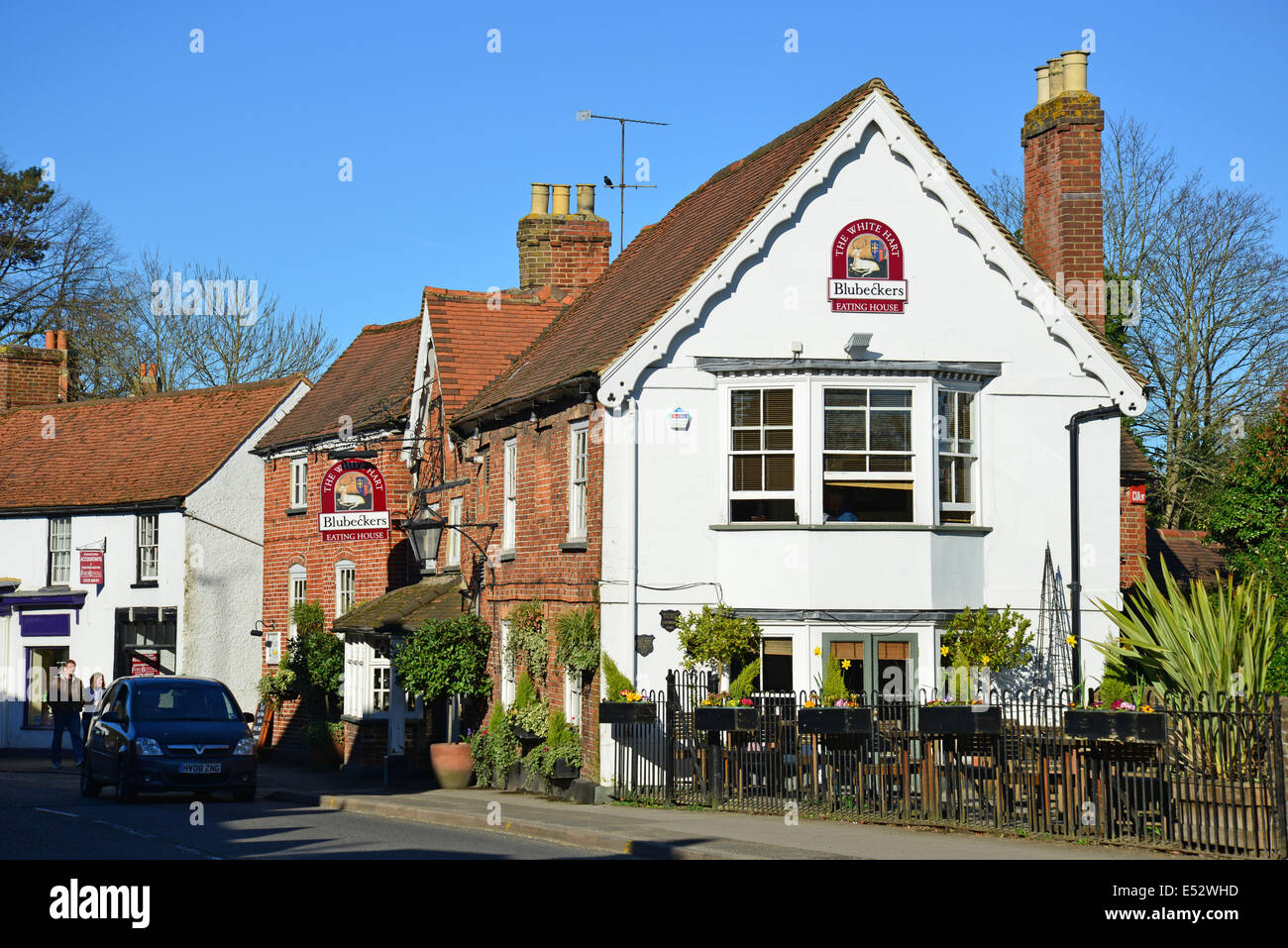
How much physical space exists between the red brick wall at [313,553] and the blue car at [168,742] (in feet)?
24.5

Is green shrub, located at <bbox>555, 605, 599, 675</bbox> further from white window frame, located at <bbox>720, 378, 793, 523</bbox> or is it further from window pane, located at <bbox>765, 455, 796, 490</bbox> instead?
window pane, located at <bbox>765, 455, 796, 490</bbox>

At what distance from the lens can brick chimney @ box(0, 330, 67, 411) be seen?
142 ft

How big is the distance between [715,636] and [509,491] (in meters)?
5.84

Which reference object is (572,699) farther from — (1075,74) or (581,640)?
(1075,74)

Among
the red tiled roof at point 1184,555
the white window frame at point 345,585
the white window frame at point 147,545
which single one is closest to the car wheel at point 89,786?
the white window frame at point 345,585

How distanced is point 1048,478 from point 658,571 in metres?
5.59

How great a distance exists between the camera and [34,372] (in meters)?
43.7

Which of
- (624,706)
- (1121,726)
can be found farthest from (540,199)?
(1121,726)

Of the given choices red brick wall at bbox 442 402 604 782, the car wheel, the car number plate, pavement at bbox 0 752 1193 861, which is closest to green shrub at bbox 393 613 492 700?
red brick wall at bbox 442 402 604 782

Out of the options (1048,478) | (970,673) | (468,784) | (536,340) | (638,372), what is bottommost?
(468,784)

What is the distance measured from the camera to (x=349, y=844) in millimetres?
15312
